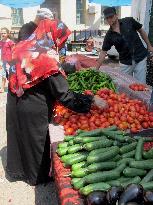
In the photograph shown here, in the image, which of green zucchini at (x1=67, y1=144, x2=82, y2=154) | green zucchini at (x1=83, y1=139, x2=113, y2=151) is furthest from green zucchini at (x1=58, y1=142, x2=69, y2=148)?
green zucchini at (x1=83, y1=139, x2=113, y2=151)

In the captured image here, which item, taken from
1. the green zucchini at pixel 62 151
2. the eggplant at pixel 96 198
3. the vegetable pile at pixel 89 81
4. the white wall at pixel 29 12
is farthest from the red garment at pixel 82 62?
the white wall at pixel 29 12

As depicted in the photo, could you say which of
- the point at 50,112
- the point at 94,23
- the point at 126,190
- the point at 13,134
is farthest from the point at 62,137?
the point at 94,23

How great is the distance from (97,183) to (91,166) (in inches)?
9.7

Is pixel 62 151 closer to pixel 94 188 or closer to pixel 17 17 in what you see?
pixel 94 188

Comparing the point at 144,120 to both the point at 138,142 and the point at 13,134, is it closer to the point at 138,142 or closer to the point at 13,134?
the point at 138,142

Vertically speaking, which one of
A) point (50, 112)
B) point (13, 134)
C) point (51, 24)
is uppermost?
point (51, 24)

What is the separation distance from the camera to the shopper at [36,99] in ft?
12.4

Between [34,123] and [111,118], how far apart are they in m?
0.96

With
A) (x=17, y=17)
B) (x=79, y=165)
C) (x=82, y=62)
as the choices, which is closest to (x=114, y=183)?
(x=79, y=165)

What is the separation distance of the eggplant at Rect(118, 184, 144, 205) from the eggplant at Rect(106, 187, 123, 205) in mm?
55

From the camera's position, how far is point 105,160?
312 centimetres

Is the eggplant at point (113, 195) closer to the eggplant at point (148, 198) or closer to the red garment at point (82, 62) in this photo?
the eggplant at point (148, 198)

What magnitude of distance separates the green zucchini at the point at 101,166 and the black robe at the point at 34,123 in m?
1.05

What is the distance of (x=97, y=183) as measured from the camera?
277 centimetres
